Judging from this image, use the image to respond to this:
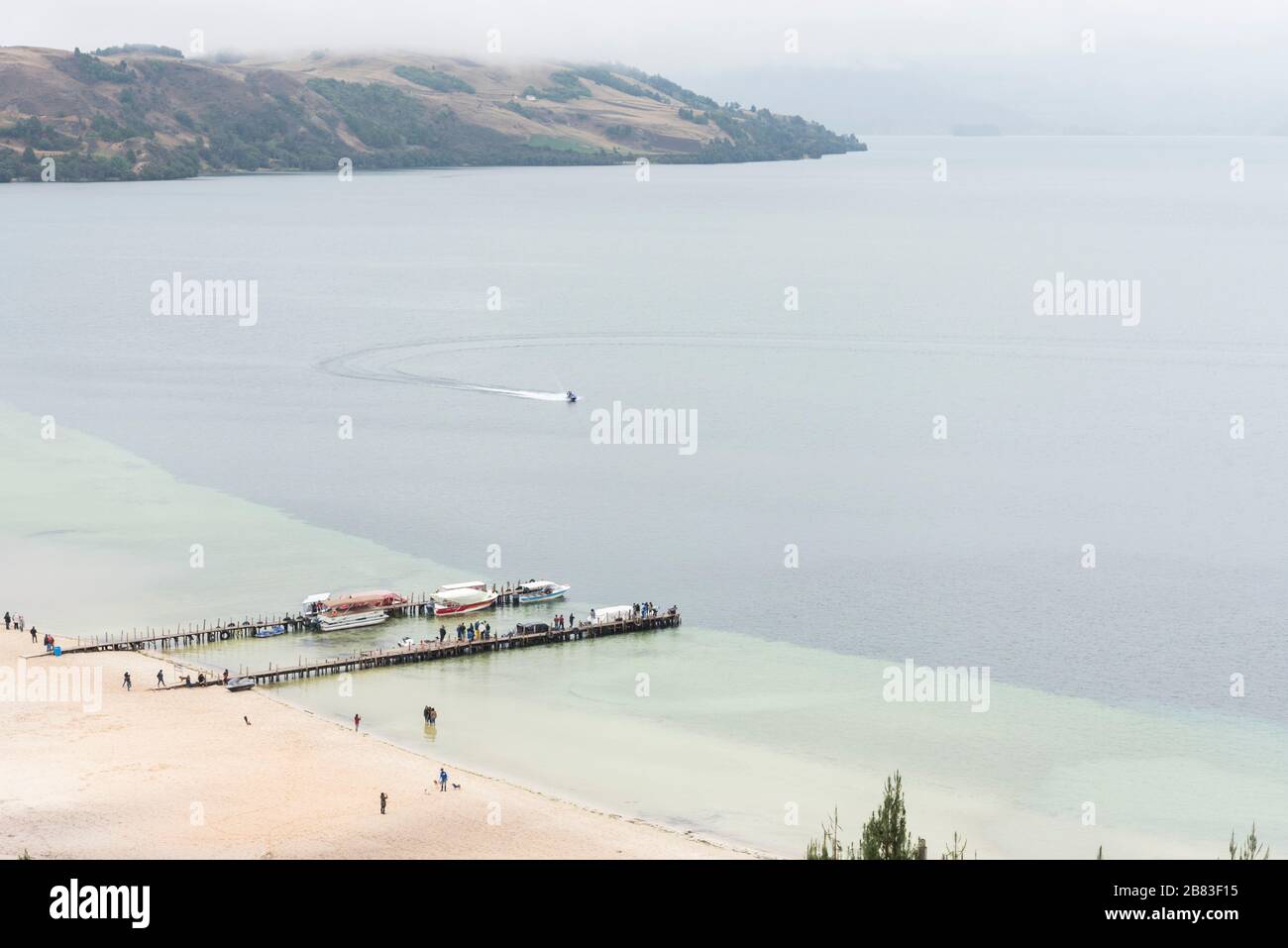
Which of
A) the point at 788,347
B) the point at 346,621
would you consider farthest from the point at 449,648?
the point at 788,347

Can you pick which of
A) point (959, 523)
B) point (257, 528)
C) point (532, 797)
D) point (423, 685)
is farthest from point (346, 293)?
point (532, 797)

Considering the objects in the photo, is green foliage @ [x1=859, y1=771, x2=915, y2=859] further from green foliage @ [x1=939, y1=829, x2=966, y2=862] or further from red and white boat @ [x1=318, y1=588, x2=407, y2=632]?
red and white boat @ [x1=318, y1=588, x2=407, y2=632]

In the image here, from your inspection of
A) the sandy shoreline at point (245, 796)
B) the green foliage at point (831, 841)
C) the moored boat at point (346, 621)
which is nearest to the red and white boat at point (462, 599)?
the moored boat at point (346, 621)

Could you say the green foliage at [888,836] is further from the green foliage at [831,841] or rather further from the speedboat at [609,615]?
the speedboat at [609,615]

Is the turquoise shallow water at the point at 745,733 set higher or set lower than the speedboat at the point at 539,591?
lower

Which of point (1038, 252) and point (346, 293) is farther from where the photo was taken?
point (1038, 252)

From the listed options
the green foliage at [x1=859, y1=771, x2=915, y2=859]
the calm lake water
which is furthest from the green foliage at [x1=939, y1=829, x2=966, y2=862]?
the green foliage at [x1=859, y1=771, x2=915, y2=859]

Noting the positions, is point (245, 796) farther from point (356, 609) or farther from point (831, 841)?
point (356, 609)
